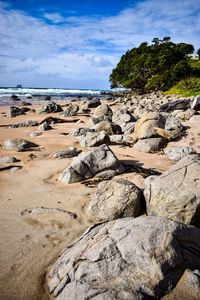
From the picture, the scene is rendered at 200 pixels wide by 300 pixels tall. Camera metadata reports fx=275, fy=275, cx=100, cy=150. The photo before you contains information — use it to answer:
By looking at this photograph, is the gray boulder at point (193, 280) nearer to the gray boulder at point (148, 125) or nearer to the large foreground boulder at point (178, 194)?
the large foreground boulder at point (178, 194)

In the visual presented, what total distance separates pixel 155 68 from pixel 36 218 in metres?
43.6

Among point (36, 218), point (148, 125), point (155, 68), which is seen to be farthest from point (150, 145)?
point (155, 68)

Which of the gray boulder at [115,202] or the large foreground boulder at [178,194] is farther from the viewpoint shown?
the gray boulder at [115,202]

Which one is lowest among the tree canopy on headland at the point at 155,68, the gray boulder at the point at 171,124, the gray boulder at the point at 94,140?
the gray boulder at the point at 94,140

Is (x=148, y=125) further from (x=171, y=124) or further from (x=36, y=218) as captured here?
(x=36, y=218)

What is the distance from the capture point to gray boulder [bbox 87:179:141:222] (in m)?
3.91

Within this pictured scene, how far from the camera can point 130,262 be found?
250cm

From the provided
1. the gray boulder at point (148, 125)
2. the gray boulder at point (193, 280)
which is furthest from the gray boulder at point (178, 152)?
the gray boulder at point (193, 280)

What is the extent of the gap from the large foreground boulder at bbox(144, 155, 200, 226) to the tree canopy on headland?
1470 inches

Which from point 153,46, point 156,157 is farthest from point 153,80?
point 156,157

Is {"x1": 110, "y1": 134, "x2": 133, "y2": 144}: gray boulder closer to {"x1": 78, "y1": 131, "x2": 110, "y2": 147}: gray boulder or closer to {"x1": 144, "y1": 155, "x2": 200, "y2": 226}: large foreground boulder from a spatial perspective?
{"x1": 78, "y1": 131, "x2": 110, "y2": 147}: gray boulder

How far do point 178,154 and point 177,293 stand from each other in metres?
4.93

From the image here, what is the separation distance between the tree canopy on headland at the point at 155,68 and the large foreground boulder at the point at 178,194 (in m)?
37.3

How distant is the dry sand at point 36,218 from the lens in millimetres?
2961
